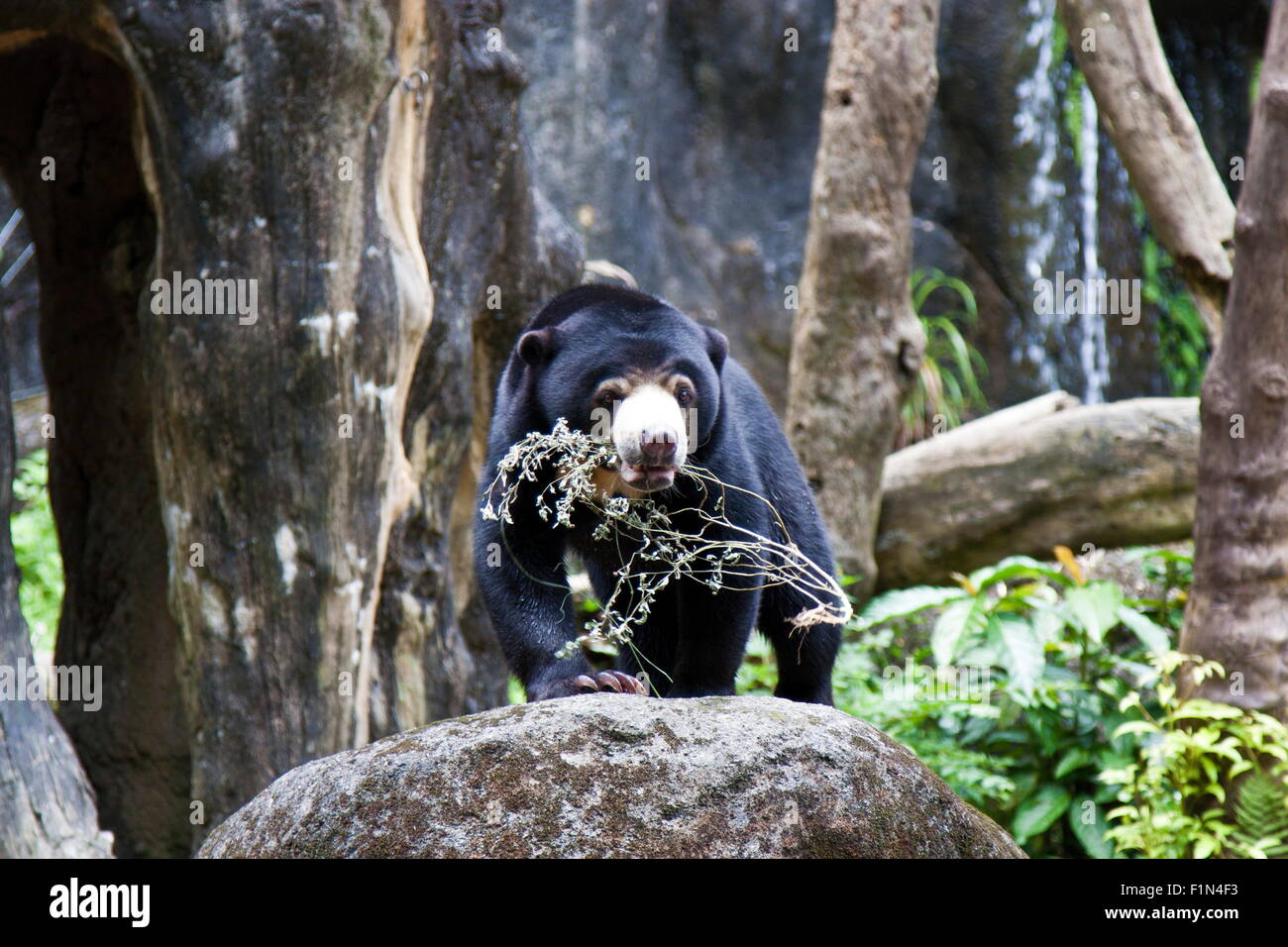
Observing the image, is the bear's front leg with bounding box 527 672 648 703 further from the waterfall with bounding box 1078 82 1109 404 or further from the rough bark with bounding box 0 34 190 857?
the waterfall with bounding box 1078 82 1109 404

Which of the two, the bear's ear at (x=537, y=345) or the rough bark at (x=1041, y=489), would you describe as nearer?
the bear's ear at (x=537, y=345)

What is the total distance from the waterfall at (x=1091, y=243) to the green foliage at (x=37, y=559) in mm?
8321

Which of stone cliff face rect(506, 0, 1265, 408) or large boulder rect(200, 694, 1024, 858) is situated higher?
stone cliff face rect(506, 0, 1265, 408)

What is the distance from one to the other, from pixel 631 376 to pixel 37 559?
5.88 m

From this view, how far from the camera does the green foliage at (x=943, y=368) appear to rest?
10.0 m

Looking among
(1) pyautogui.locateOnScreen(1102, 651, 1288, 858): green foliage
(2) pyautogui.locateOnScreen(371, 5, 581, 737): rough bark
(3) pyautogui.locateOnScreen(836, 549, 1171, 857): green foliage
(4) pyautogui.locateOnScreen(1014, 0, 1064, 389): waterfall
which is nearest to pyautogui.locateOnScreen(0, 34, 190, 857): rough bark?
(2) pyautogui.locateOnScreen(371, 5, 581, 737): rough bark

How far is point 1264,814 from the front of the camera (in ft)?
16.0

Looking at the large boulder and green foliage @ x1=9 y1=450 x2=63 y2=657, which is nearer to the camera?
the large boulder

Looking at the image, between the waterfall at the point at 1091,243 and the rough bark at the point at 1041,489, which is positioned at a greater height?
the waterfall at the point at 1091,243

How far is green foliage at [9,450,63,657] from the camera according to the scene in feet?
25.9

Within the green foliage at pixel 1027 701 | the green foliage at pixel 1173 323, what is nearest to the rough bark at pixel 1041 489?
the green foliage at pixel 1027 701

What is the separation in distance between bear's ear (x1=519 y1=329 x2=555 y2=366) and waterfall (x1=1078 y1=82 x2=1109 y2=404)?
29.0 feet

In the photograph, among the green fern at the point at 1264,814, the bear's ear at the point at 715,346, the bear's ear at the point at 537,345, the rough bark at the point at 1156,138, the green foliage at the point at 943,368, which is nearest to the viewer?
the bear's ear at the point at 537,345

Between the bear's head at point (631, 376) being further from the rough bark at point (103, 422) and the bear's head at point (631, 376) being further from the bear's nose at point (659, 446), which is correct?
the rough bark at point (103, 422)
